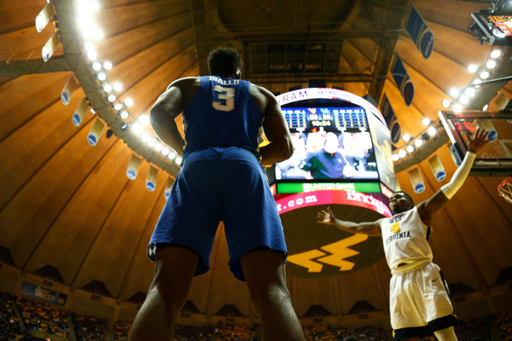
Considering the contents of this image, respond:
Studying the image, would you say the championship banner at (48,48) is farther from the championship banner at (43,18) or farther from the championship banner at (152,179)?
the championship banner at (152,179)

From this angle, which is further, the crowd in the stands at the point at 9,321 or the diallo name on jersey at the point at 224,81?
the crowd in the stands at the point at 9,321

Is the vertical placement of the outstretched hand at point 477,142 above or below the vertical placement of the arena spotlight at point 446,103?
below

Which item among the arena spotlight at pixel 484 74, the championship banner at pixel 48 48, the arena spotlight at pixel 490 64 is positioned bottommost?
the championship banner at pixel 48 48

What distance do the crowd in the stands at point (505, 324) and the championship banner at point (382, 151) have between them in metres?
12.7

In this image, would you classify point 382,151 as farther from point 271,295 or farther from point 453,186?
point 271,295

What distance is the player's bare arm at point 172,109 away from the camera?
1900 mm

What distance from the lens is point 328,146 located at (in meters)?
7.53

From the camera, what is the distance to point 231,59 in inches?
92.4

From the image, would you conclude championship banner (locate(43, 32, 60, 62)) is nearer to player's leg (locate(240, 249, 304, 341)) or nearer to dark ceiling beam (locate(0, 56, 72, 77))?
dark ceiling beam (locate(0, 56, 72, 77))

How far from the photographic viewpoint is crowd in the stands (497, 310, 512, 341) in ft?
49.0

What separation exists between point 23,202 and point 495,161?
54.0 feet

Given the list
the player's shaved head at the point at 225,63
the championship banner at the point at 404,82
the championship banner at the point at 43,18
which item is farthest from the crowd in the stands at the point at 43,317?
the championship banner at the point at 404,82

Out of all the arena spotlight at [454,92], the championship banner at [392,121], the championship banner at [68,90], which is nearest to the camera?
the championship banner at [68,90]

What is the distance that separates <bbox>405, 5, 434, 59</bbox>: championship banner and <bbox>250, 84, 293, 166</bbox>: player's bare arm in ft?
32.8
